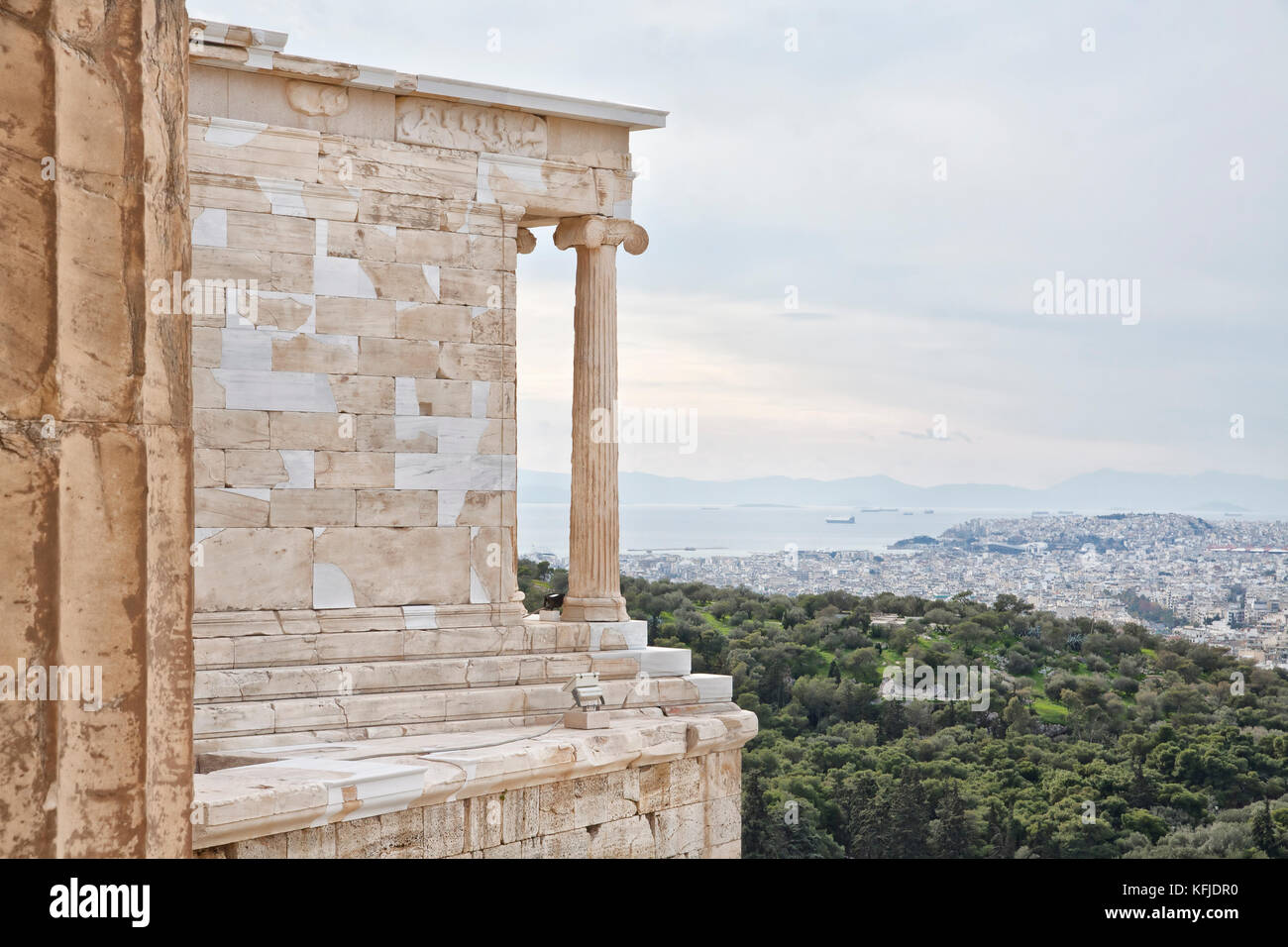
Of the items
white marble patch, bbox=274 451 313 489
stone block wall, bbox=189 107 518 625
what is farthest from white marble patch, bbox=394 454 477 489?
white marble patch, bbox=274 451 313 489

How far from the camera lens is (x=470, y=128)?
44.5 feet

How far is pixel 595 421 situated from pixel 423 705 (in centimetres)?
341

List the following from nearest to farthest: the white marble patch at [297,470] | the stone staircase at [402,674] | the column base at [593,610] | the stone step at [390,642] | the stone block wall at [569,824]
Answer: the stone block wall at [569,824], the stone staircase at [402,674], the stone step at [390,642], the white marble patch at [297,470], the column base at [593,610]

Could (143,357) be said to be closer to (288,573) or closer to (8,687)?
(8,687)

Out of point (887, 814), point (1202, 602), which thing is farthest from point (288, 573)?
point (1202, 602)

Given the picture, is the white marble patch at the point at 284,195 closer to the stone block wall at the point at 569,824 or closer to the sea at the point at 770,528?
the stone block wall at the point at 569,824

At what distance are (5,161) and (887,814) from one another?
22.7m

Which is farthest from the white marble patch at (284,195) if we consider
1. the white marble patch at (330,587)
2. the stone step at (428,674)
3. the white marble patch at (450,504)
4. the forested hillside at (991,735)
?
the forested hillside at (991,735)

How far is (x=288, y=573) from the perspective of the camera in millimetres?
12508

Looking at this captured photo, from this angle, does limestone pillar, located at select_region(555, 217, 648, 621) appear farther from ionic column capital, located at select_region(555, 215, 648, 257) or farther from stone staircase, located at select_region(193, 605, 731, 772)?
stone staircase, located at select_region(193, 605, 731, 772)

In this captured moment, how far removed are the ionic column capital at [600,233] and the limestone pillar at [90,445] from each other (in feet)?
31.8

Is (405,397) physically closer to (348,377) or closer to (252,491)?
(348,377)

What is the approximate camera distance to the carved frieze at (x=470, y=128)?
13.3 metres

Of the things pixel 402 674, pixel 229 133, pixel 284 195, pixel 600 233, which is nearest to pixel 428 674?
pixel 402 674
